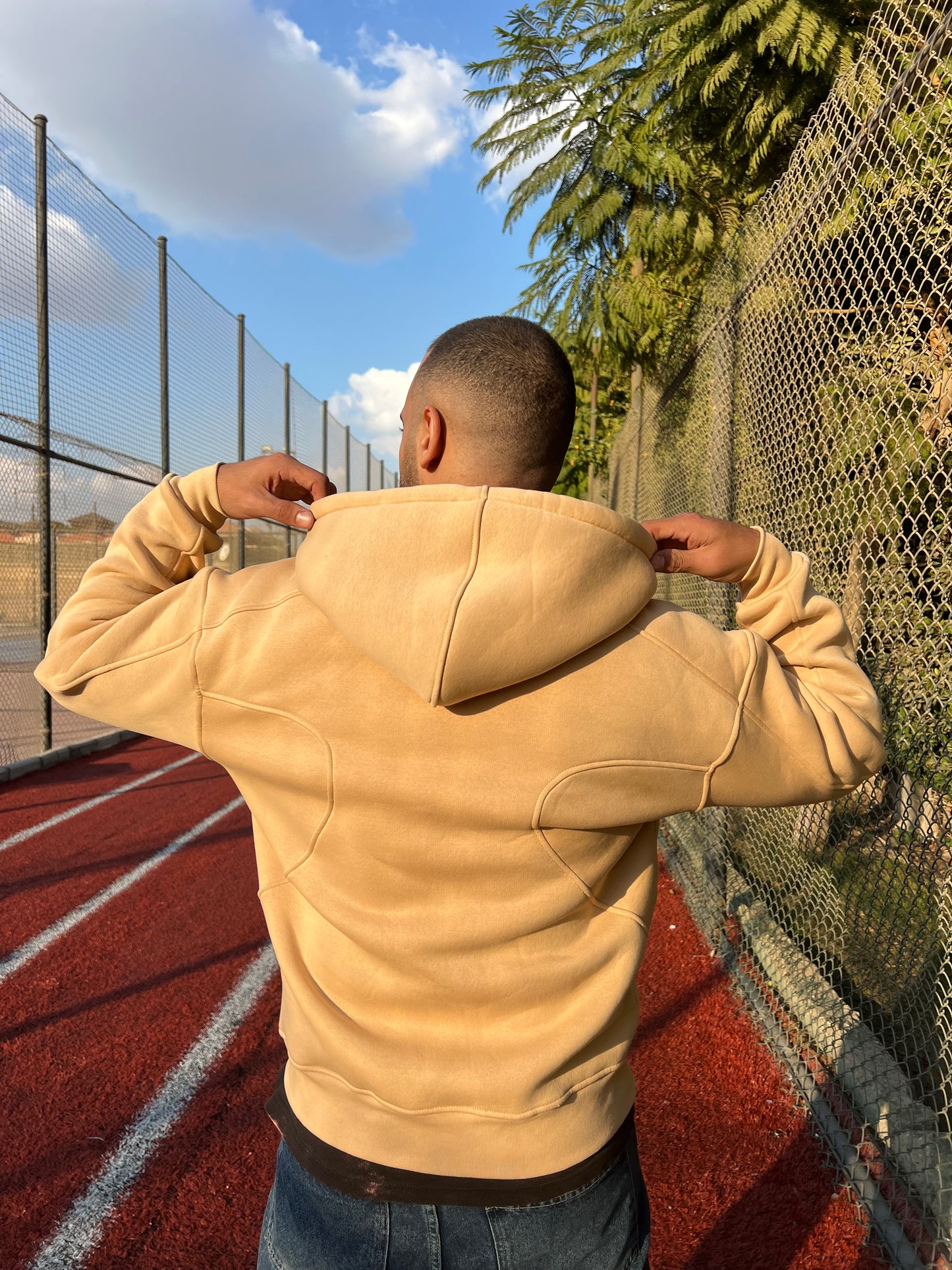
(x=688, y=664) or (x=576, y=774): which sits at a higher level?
(x=688, y=664)

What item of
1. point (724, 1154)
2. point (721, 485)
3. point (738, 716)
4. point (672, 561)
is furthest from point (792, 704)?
point (721, 485)

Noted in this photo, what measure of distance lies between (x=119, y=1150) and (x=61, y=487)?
6.98 metres

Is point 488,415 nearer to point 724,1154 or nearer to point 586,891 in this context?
point 586,891

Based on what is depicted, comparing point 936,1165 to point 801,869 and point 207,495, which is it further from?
point 207,495

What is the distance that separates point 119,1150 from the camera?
278 centimetres

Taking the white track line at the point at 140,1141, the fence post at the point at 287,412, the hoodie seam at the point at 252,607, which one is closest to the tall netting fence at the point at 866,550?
the hoodie seam at the point at 252,607

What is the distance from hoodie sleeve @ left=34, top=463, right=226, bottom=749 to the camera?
110 cm

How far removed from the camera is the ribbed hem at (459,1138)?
A: 1.14 metres

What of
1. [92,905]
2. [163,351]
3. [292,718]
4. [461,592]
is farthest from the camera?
[163,351]

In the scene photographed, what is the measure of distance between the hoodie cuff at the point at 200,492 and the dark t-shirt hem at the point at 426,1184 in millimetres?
884

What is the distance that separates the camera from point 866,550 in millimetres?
3092

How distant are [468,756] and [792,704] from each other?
0.41m

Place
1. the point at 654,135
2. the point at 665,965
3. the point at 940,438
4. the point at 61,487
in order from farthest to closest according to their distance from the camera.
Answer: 1. the point at 61,487
2. the point at 654,135
3. the point at 665,965
4. the point at 940,438

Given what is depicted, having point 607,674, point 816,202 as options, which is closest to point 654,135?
point 816,202
